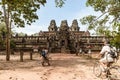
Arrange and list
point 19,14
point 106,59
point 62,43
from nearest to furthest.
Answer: point 106,59
point 19,14
point 62,43

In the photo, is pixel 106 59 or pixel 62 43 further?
pixel 62 43

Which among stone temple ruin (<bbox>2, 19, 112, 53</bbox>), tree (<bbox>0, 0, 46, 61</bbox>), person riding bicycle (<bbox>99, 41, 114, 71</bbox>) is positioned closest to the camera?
person riding bicycle (<bbox>99, 41, 114, 71</bbox>)

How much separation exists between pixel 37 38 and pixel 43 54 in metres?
35.3

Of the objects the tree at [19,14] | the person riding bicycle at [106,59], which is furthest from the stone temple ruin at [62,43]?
the person riding bicycle at [106,59]

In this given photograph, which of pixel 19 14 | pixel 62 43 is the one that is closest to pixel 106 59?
pixel 19 14

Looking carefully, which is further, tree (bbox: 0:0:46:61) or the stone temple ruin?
the stone temple ruin

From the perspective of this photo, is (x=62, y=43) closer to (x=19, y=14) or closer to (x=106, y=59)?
(x=19, y=14)

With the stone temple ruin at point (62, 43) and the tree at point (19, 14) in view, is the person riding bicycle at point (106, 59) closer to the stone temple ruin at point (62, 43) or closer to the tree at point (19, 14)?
the tree at point (19, 14)

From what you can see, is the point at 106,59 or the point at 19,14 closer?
the point at 106,59

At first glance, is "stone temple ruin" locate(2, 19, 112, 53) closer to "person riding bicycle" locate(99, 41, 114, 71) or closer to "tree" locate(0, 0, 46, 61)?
"tree" locate(0, 0, 46, 61)

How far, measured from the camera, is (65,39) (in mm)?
49562

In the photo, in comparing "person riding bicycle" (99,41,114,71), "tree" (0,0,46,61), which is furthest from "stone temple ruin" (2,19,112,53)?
"person riding bicycle" (99,41,114,71)

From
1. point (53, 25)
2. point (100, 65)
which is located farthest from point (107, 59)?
point (53, 25)

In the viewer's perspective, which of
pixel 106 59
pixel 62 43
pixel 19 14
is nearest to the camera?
pixel 106 59
